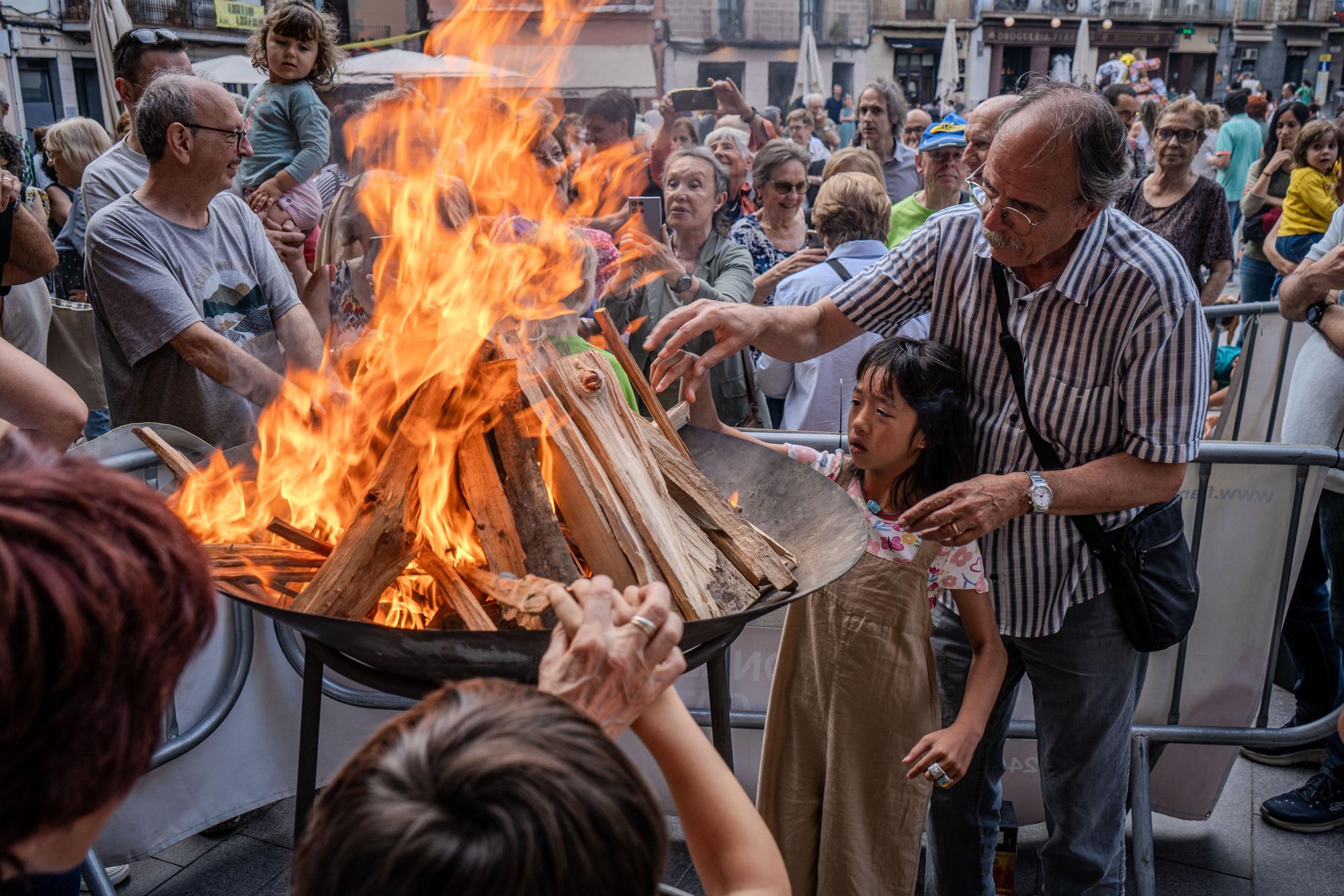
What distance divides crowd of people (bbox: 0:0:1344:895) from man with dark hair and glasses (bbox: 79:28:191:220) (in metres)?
0.02

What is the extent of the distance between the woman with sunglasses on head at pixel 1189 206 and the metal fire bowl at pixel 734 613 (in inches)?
173

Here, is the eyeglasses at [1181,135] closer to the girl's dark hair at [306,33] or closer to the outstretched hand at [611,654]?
the girl's dark hair at [306,33]

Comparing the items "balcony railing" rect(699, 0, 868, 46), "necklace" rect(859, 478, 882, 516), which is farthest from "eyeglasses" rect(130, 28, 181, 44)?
"balcony railing" rect(699, 0, 868, 46)

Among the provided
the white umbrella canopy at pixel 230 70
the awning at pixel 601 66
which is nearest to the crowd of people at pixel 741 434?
the awning at pixel 601 66

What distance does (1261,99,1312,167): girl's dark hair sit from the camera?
8.99m

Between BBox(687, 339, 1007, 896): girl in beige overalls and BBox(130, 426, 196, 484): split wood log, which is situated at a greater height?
BBox(130, 426, 196, 484): split wood log

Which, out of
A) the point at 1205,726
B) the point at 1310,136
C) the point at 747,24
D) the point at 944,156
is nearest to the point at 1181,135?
the point at 944,156

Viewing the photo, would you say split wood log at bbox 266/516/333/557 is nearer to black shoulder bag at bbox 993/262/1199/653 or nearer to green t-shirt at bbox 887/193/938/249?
black shoulder bag at bbox 993/262/1199/653

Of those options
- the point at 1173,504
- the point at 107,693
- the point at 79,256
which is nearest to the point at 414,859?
the point at 107,693

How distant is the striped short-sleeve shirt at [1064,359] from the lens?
7.39 ft

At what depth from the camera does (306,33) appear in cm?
563

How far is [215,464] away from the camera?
7.79 feet

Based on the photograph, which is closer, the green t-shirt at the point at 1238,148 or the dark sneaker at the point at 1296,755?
the dark sneaker at the point at 1296,755

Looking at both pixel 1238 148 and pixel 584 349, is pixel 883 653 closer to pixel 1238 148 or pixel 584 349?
pixel 584 349
